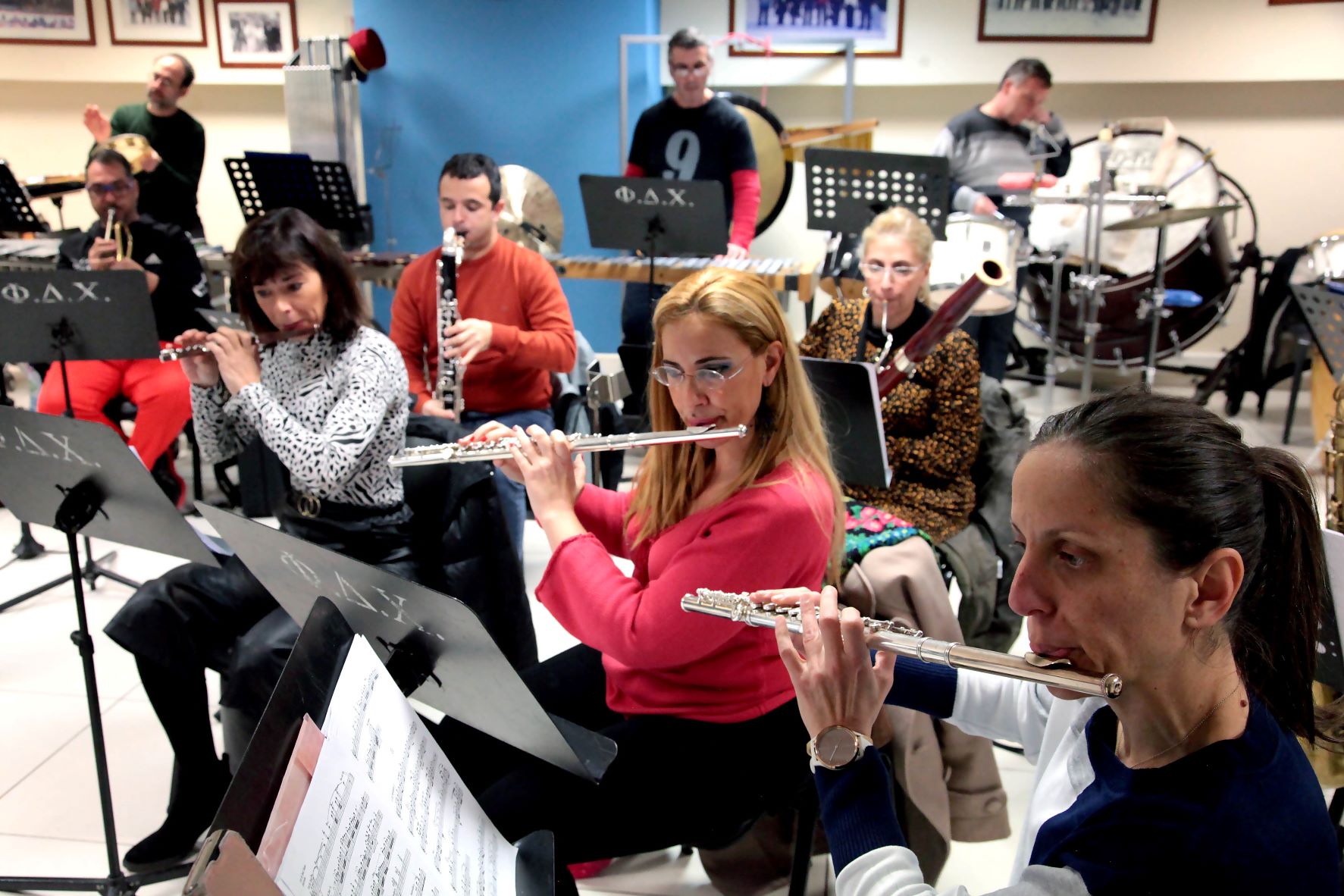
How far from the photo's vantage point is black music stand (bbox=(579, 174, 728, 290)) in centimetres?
350

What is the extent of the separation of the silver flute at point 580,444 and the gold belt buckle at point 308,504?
0.92 feet

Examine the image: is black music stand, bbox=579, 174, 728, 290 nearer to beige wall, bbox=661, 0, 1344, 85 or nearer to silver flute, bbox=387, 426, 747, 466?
silver flute, bbox=387, 426, 747, 466

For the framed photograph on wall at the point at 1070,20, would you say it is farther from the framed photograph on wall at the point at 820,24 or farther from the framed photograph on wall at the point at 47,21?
the framed photograph on wall at the point at 47,21

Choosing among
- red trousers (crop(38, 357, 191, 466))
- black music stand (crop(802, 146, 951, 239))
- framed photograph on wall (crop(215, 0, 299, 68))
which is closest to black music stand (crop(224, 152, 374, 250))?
red trousers (crop(38, 357, 191, 466))

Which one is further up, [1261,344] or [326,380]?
[326,380]

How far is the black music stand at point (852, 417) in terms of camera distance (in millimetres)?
1977

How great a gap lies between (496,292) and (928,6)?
3450mm

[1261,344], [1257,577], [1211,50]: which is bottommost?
[1261,344]

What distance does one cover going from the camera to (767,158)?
5.29 meters

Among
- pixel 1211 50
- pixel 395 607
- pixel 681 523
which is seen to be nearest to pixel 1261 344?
pixel 1211 50

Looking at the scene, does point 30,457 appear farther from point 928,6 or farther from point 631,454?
point 928,6

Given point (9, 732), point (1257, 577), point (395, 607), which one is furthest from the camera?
point (9, 732)

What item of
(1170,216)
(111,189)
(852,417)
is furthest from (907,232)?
(111,189)

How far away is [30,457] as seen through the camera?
1.66m
